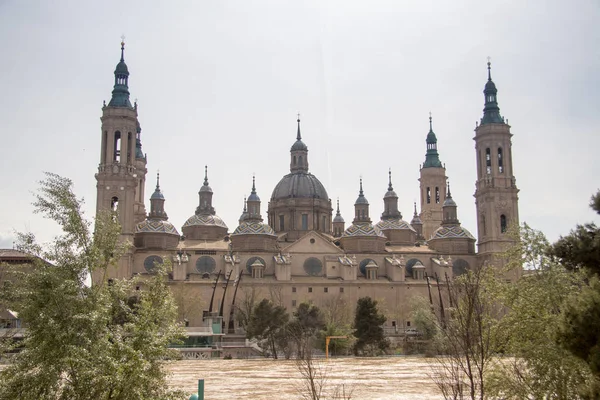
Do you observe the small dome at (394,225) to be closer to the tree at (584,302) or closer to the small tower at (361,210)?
the small tower at (361,210)

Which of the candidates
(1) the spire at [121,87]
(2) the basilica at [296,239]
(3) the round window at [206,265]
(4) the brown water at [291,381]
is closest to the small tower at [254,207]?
(2) the basilica at [296,239]

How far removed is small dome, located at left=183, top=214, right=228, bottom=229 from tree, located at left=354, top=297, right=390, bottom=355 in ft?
87.2

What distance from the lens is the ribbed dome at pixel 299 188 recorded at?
76.9 metres

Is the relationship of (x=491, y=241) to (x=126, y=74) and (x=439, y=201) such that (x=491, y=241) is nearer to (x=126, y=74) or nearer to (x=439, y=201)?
(x=439, y=201)

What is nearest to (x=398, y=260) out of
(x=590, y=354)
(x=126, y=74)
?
(x=126, y=74)

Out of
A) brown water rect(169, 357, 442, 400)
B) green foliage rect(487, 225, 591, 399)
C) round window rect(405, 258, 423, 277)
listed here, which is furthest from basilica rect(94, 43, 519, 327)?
green foliage rect(487, 225, 591, 399)

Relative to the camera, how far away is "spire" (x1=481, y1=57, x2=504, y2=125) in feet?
235

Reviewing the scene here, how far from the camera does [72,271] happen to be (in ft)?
46.9

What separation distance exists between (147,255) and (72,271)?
52811 millimetres

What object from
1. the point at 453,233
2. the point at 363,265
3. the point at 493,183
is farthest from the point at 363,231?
the point at 493,183

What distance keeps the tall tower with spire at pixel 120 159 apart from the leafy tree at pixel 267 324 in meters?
15.7

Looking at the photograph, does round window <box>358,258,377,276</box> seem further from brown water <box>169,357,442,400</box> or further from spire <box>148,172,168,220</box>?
brown water <box>169,357,442,400</box>

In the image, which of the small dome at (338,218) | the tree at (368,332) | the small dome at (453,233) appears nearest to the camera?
the tree at (368,332)

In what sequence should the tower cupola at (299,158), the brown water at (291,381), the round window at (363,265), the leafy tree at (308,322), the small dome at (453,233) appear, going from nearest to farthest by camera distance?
the brown water at (291,381) < the leafy tree at (308,322) < the round window at (363,265) < the small dome at (453,233) < the tower cupola at (299,158)
